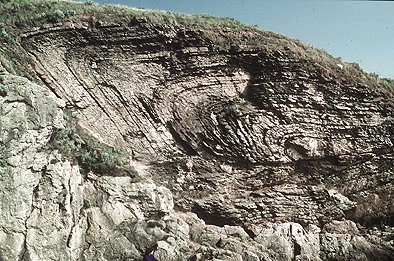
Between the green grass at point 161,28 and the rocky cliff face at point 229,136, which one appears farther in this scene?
the green grass at point 161,28

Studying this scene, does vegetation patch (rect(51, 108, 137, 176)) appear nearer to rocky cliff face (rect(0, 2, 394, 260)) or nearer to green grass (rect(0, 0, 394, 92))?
rocky cliff face (rect(0, 2, 394, 260))

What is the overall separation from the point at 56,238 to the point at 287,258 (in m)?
7.59

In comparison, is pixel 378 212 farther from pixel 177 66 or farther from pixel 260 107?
pixel 177 66

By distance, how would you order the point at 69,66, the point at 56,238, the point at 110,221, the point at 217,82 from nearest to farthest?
the point at 56,238, the point at 110,221, the point at 69,66, the point at 217,82

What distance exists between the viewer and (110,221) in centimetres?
1257

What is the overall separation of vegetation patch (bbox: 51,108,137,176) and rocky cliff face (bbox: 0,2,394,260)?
0.75 ft

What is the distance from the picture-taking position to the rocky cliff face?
14172 mm

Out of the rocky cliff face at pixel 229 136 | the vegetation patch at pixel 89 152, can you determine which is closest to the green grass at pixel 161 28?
the rocky cliff face at pixel 229 136

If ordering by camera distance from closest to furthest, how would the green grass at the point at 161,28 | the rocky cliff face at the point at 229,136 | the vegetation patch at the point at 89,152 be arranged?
the vegetation patch at the point at 89,152 < the rocky cliff face at the point at 229,136 < the green grass at the point at 161,28

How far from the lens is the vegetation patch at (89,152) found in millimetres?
13041

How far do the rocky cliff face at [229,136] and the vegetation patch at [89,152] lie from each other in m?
0.23

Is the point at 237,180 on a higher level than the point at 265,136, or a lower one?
lower

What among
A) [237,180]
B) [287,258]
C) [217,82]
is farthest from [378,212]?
[217,82]

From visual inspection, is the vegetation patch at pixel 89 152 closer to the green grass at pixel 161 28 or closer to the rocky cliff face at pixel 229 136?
the rocky cliff face at pixel 229 136
